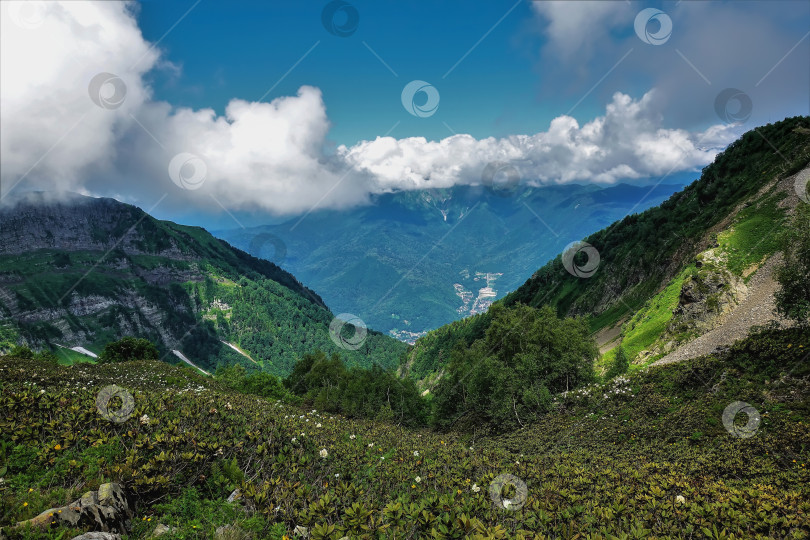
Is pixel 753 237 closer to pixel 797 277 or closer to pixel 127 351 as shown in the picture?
pixel 797 277

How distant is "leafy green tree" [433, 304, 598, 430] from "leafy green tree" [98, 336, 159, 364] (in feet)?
220

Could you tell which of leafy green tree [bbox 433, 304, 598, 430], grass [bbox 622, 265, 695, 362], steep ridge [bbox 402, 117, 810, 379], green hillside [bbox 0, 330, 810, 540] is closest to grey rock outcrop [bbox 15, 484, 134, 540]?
green hillside [bbox 0, 330, 810, 540]

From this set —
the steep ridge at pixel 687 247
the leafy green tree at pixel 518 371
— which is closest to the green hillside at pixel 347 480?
the leafy green tree at pixel 518 371

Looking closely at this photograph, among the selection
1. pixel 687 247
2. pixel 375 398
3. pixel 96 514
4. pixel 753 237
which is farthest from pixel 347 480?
pixel 687 247

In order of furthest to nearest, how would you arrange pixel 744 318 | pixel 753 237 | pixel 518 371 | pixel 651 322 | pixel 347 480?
pixel 651 322 → pixel 753 237 → pixel 744 318 → pixel 518 371 → pixel 347 480

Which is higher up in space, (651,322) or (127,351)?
(651,322)

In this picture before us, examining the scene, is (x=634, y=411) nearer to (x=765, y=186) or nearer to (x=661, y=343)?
(x=661, y=343)

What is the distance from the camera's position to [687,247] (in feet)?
257

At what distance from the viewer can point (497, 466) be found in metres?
11.7

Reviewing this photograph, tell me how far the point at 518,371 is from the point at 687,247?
66.2m

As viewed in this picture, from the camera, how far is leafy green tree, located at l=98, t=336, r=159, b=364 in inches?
2931

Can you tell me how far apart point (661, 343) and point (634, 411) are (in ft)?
118

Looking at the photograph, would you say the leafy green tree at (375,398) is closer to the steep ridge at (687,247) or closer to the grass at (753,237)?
the steep ridge at (687,247)

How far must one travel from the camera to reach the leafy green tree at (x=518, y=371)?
3306cm
